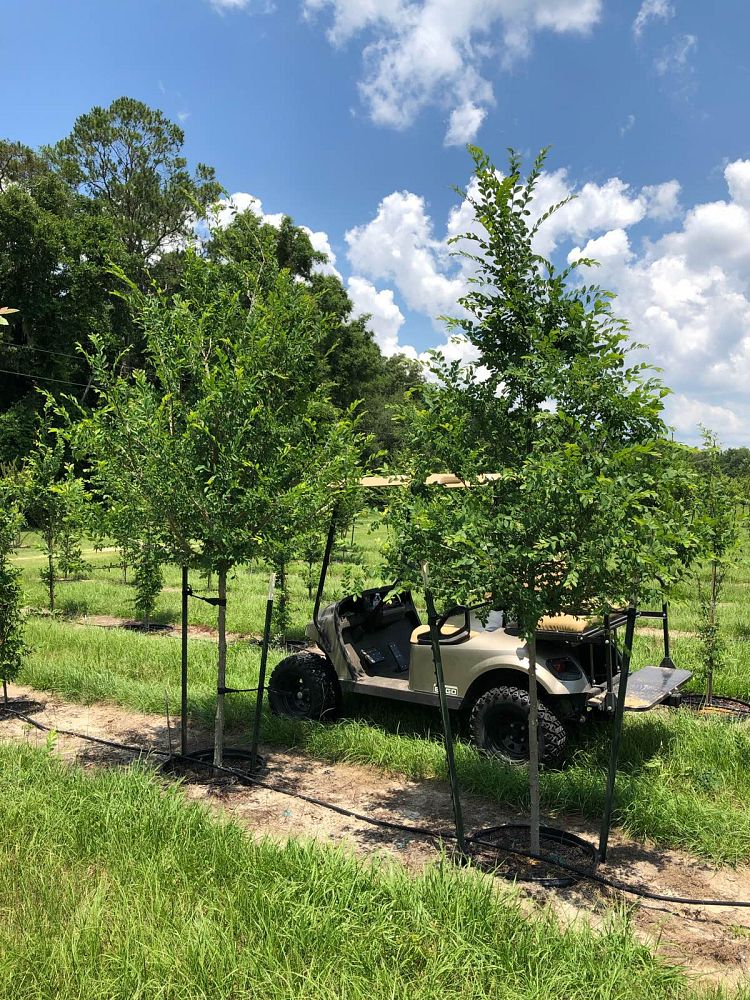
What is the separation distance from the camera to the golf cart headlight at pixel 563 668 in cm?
537

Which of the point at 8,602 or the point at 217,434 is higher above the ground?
the point at 217,434

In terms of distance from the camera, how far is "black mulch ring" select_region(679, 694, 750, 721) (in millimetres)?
6609

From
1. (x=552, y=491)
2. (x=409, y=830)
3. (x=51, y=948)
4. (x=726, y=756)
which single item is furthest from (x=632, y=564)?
(x=51, y=948)

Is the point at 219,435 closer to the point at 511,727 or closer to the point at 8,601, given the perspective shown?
the point at 511,727

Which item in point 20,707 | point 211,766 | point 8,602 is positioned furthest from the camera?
point 8,602

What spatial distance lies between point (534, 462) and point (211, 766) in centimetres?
365

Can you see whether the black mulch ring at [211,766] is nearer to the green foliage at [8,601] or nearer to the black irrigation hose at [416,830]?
the black irrigation hose at [416,830]

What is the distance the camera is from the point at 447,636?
581 centimetres

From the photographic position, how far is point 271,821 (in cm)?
470

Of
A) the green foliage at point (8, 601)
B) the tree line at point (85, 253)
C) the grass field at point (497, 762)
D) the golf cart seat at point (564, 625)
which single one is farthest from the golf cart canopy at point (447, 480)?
the tree line at point (85, 253)

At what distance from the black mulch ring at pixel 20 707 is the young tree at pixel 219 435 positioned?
117 inches

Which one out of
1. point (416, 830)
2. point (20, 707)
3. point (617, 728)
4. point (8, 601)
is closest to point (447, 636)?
point (416, 830)

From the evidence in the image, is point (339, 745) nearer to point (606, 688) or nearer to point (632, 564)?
point (606, 688)

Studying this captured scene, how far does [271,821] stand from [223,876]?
120 centimetres
